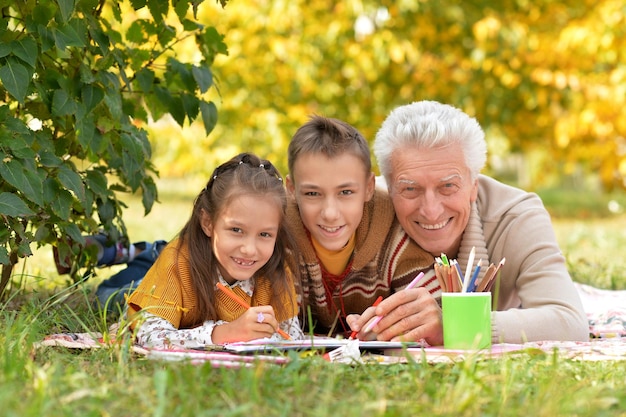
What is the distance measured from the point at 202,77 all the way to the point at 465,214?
1.23 meters

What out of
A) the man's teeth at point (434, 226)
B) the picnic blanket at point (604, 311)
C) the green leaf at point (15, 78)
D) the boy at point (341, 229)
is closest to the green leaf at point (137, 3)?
the green leaf at point (15, 78)

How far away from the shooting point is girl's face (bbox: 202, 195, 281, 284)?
10.3ft

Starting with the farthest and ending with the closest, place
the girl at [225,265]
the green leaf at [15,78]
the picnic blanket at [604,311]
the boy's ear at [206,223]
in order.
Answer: the picnic blanket at [604,311] → the boy's ear at [206,223] → the girl at [225,265] → the green leaf at [15,78]

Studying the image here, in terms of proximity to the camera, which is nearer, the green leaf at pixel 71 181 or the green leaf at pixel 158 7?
the green leaf at pixel 71 181

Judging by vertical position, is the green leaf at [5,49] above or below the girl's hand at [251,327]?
above

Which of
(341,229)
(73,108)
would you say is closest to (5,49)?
(73,108)

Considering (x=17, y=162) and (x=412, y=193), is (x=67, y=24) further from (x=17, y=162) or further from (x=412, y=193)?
(x=412, y=193)

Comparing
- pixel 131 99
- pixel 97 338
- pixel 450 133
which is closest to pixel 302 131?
pixel 450 133

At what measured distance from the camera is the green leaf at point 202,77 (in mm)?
3557

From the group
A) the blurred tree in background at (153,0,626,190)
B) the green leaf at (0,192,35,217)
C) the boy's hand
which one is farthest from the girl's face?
the blurred tree in background at (153,0,626,190)

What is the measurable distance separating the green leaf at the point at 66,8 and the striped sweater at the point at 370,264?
1.16m

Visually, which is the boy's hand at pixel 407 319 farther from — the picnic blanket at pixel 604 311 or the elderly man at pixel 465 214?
the picnic blanket at pixel 604 311

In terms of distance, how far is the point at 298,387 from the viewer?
81.4 inches

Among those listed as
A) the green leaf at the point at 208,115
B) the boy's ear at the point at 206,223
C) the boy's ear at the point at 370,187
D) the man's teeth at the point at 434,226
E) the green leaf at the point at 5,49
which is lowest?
the man's teeth at the point at 434,226
